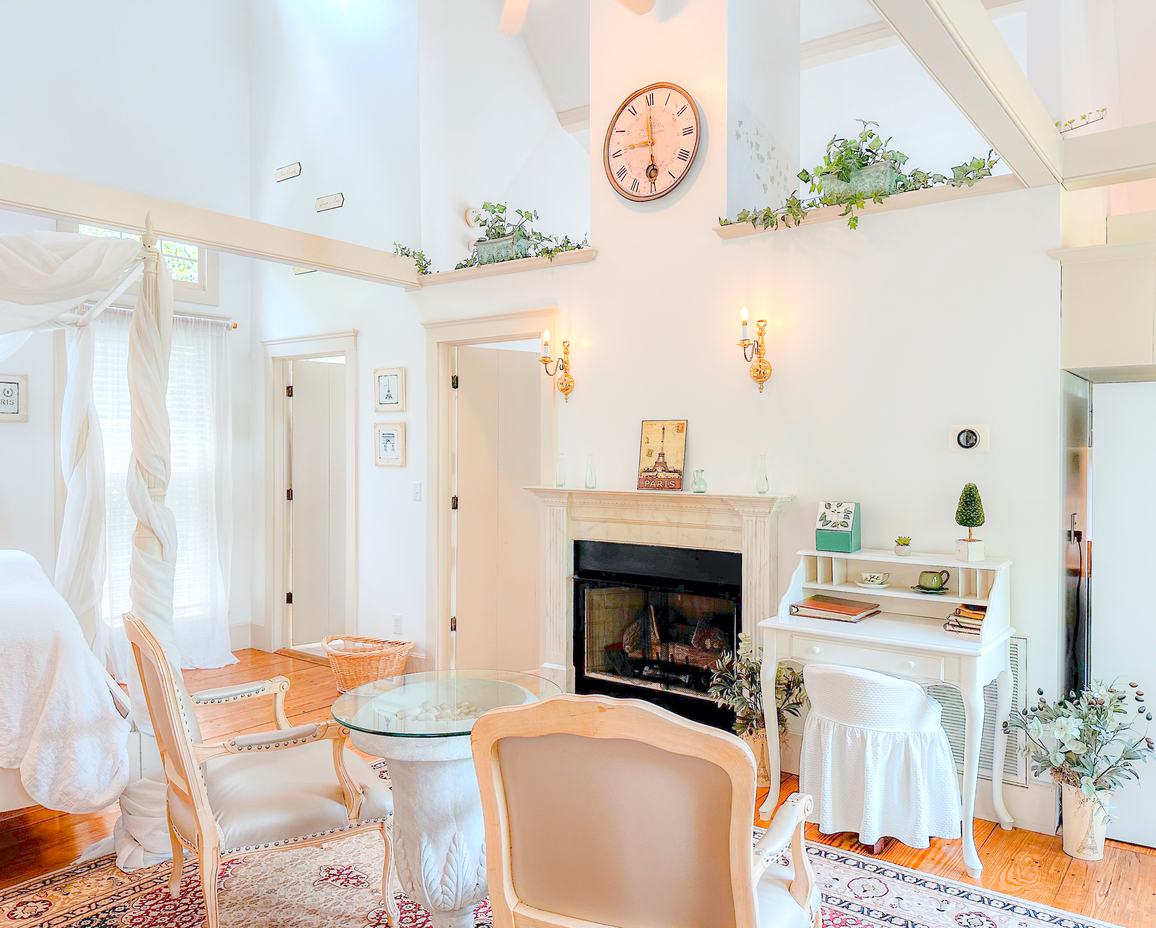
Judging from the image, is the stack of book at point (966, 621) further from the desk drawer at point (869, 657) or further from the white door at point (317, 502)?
the white door at point (317, 502)

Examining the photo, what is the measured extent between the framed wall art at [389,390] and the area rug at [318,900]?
2926mm

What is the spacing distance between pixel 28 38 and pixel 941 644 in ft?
18.8

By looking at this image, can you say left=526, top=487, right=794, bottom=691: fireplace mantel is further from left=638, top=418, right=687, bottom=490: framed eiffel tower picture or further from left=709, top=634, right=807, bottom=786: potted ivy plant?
left=709, top=634, right=807, bottom=786: potted ivy plant

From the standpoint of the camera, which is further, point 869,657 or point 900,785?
point 869,657

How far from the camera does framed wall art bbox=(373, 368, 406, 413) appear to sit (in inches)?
207

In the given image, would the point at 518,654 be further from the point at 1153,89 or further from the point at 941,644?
the point at 1153,89

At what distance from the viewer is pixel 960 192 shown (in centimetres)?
323

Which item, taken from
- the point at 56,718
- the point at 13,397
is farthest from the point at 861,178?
the point at 13,397

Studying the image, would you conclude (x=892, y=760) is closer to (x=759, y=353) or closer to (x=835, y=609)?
(x=835, y=609)

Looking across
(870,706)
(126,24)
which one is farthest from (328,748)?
(126,24)

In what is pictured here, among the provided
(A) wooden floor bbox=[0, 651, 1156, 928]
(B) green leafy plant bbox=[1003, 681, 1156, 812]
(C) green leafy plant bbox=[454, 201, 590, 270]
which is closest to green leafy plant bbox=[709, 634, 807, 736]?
(A) wooden floor bbox=[0, 651, 1156, 928]

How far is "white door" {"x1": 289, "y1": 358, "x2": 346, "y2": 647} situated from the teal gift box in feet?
12.6

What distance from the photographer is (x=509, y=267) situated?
15.1ft

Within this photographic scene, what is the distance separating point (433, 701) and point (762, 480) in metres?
1.89
